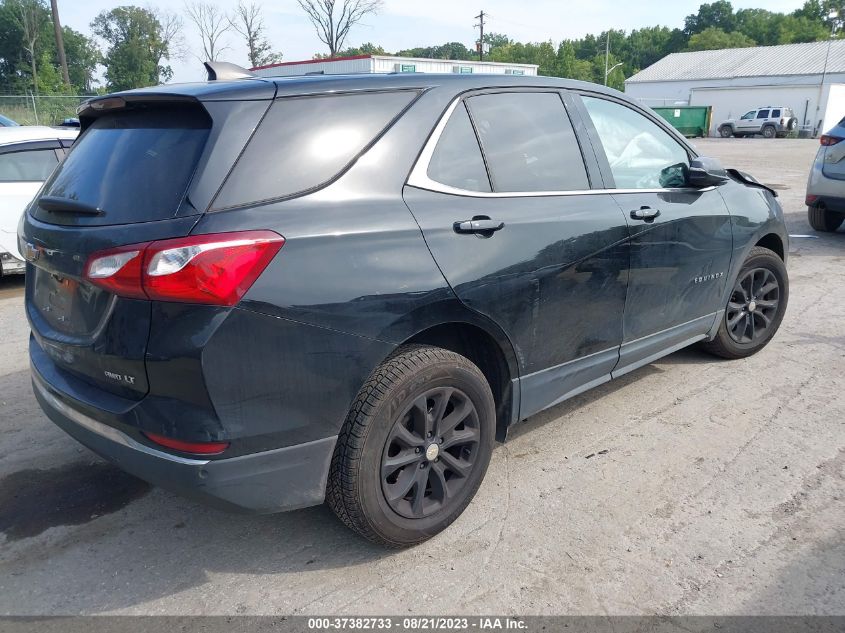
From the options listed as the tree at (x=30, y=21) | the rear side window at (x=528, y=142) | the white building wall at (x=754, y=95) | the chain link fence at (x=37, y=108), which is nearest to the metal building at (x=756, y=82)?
the white building wall at (x=754, y=95)

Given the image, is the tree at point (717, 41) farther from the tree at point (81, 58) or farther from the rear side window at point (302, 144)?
the rear side window at point (302, 144)

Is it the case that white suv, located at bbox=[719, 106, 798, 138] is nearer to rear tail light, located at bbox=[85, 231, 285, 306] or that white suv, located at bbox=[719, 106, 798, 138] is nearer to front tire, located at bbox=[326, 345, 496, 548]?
front tire, located at bbox=[326, 345, 496, 548]

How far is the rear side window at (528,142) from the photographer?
3.09m

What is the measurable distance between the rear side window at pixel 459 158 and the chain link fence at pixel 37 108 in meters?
30.8

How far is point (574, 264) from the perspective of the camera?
3.25m

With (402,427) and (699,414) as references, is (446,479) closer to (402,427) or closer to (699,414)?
(402,427)

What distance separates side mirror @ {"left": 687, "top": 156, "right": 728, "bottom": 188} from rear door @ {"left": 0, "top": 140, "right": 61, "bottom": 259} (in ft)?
21.0

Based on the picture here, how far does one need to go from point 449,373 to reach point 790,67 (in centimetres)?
6468

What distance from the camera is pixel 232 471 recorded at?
7.59ft

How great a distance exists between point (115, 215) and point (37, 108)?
32.5 metres

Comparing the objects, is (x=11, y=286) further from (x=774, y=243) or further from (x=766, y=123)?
(x=766, y=123)

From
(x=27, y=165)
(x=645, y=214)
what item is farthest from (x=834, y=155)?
(x=27, y=165)

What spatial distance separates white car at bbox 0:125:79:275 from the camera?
7121mm

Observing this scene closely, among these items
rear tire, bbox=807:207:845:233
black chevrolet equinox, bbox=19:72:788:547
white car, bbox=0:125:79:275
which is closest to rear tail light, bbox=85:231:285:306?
black chevrolet equinox, bbox=19:72:788:547
